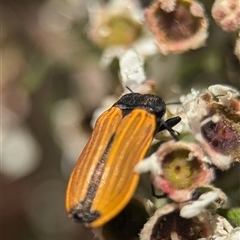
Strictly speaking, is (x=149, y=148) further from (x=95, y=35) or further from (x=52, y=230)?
(x=52, y=230)

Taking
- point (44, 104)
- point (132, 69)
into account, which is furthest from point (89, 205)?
point (44, 104)

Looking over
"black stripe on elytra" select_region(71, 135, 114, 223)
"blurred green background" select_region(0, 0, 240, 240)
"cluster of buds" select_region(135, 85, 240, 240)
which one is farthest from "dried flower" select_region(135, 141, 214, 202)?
"blurred green background" select_region(0, 0, 240, 240)

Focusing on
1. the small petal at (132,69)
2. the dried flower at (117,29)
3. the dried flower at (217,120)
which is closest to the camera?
the dried flower at (217,120)

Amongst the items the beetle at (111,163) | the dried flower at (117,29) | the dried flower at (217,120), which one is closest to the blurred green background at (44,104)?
the dried flower at (117,29)

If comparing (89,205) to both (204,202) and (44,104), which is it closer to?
(204,202)

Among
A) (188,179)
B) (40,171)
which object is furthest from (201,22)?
(40,171)

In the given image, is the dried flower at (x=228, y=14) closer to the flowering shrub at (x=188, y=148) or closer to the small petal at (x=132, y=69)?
the flowering shrub at (x=188, y=148)

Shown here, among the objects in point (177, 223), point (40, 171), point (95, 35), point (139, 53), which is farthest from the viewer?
point (40, 171)

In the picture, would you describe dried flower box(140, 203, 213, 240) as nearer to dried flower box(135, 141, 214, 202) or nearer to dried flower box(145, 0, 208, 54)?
dried flower box(135, 141, 214, 202)
